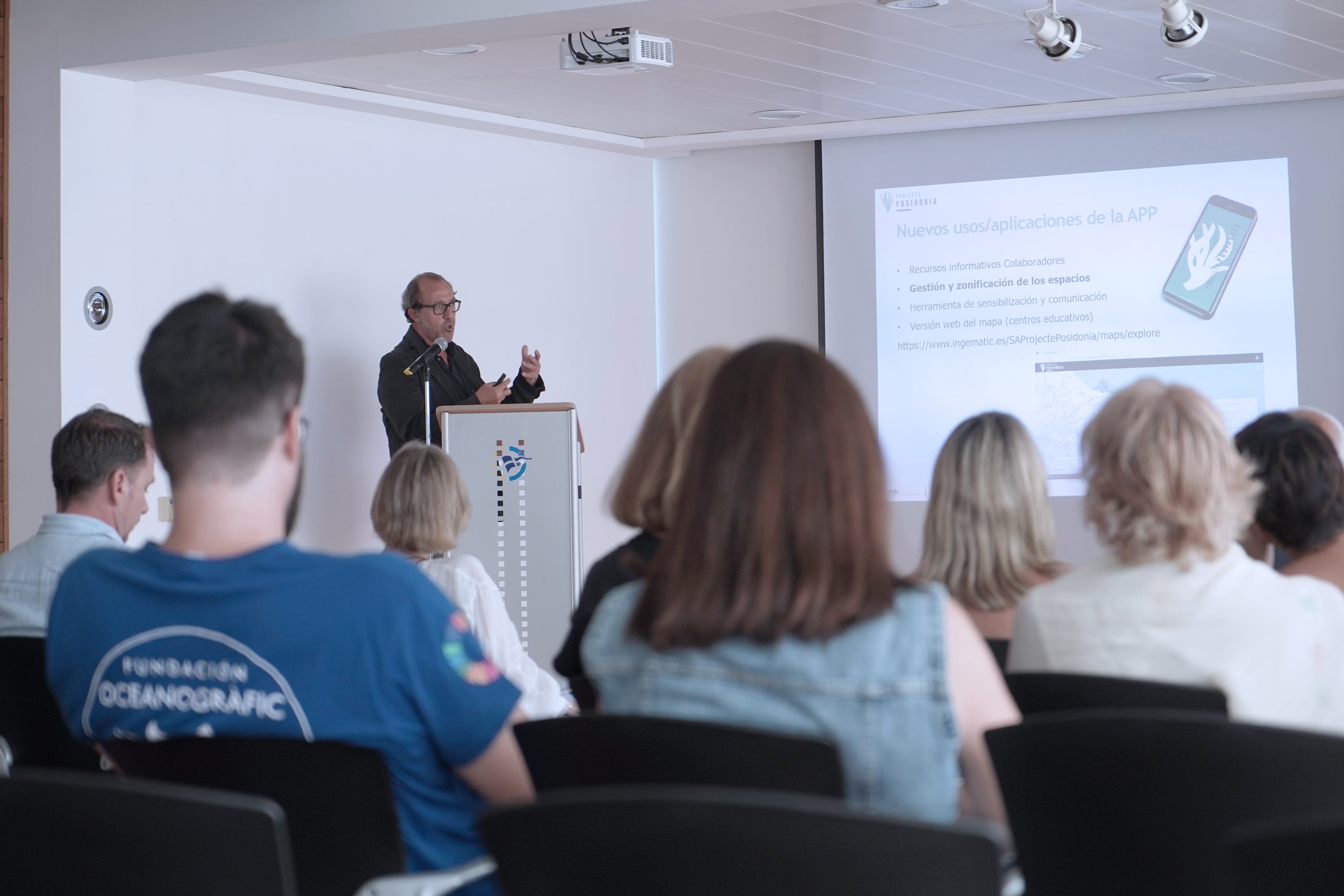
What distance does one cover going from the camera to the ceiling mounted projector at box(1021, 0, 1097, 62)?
Result: 525cm

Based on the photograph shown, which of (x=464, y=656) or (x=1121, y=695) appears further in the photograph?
(x=1121, y=695)

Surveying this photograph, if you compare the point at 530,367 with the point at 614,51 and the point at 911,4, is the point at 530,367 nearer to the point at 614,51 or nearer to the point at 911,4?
the point at 614,51

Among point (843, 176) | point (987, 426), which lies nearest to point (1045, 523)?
point (987, 426)

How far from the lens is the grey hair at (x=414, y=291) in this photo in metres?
6.38

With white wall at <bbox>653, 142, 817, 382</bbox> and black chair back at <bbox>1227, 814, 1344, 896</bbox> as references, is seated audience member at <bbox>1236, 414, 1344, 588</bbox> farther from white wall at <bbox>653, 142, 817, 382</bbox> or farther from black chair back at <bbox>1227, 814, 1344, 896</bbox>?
white wall at <bbox>653, 142, 817, 382</bbox>

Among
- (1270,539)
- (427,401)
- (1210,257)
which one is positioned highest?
(1210,257)

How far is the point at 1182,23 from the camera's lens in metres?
5.23

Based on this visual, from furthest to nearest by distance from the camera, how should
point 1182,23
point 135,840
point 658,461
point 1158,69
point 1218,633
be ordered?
point 1158,69, point 1182,23, point 658,461, point 1218,633, point 135,840

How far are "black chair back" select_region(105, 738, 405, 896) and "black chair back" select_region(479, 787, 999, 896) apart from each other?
456mm

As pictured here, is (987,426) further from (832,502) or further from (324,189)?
(324,189)

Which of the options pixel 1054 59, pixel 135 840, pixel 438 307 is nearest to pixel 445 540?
pixel 135 840

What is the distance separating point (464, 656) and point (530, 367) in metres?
4.86

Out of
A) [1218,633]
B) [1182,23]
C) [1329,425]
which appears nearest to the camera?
[1218,633]

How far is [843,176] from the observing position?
7.75 meters
